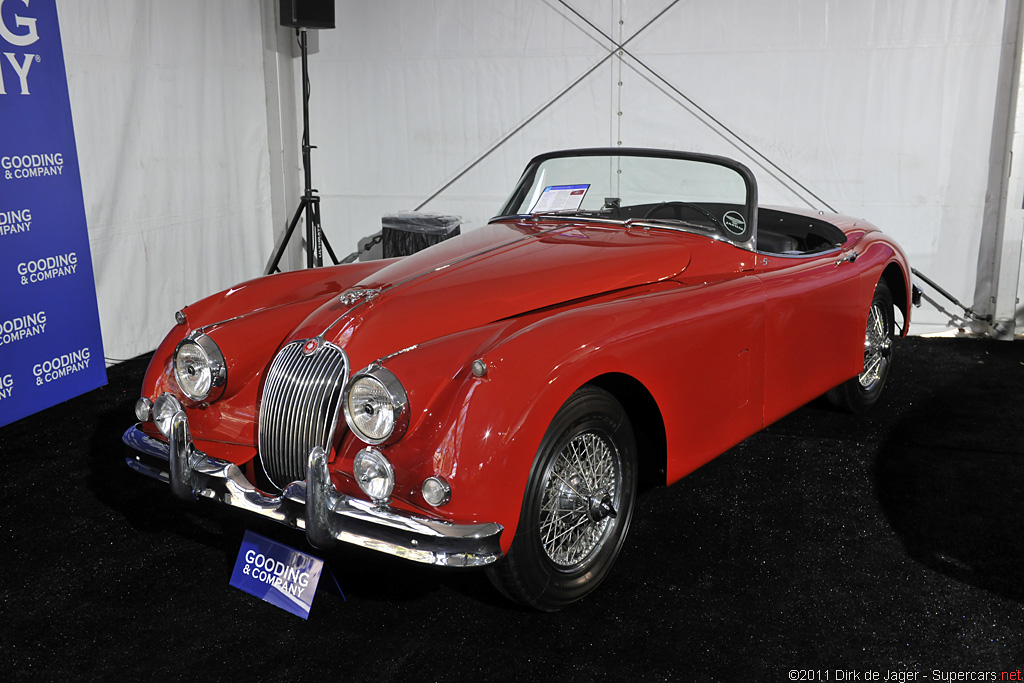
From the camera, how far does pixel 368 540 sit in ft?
7.52

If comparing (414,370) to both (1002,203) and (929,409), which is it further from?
(1002,203)

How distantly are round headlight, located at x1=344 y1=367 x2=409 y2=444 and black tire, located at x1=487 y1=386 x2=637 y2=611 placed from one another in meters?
0.42

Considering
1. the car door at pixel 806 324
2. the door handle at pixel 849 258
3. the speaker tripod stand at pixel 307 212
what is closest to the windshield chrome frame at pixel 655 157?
the car door at pixel 806 324

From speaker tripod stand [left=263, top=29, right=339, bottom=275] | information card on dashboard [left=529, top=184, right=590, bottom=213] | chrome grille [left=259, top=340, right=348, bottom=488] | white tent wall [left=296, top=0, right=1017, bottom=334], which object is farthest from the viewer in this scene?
speaker tripod stand [left=263, top=29, right=339, bottom=275]

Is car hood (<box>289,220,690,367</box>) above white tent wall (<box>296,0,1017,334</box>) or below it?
below

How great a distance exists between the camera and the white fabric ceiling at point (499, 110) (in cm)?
585

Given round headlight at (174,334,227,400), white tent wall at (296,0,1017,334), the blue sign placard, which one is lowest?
the blue sign placard

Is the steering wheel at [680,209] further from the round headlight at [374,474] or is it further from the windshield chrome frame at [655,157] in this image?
the round headlight at [374,474]

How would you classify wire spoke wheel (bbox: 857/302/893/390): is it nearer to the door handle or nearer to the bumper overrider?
the door handle

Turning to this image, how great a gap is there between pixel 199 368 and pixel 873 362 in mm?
3482

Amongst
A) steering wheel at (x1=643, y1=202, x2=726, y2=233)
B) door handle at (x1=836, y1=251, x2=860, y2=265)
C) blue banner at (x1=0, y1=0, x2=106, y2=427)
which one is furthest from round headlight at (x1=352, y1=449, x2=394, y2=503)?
blue banner at (x1=0, y1=0, x2=106, y2=427)

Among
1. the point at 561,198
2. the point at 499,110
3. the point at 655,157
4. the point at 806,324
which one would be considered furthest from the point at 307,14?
the point at 806,324

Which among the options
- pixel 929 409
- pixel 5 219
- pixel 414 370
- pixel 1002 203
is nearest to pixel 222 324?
pixel 414 370

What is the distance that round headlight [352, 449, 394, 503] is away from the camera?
2340mm
